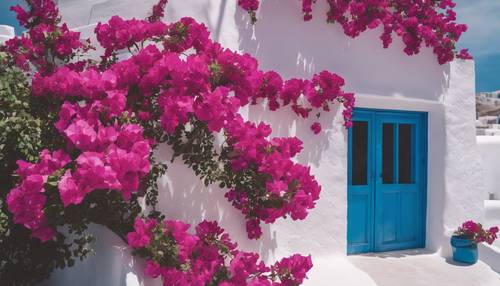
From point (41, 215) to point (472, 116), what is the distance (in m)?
6.15

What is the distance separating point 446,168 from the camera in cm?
628

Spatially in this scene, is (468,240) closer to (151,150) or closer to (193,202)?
(193,202)

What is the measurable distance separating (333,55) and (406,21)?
127 cm

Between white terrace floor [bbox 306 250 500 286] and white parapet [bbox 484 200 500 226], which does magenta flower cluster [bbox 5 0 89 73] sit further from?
white parapet [bbox 484 200 500 226]

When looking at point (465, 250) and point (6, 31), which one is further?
point (465, 250)

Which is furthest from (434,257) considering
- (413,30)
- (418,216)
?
(413,30)

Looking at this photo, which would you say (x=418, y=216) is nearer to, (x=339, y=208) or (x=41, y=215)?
(x=339, y=208)

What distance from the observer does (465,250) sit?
5.89 meters

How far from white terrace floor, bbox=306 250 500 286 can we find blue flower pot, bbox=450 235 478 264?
0.35ft

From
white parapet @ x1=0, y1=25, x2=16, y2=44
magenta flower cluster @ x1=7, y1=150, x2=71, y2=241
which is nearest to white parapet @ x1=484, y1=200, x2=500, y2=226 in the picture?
magenta flower cluster @ x1=7, y1=150, x2=71, y2=241

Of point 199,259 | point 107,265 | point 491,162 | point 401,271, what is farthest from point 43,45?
point 491,162

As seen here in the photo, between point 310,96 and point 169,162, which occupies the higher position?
point 310,96

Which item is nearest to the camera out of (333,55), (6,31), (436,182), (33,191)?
(33,191)

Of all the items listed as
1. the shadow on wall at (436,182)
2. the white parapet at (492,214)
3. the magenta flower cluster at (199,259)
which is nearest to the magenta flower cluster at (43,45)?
the magenta flower cluster at (199,259)
